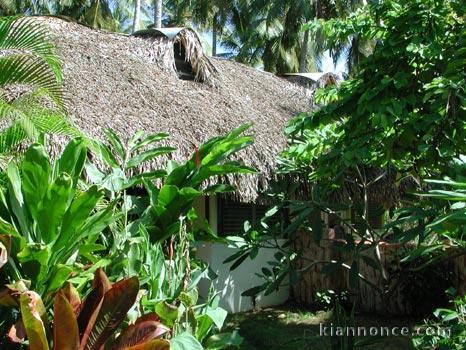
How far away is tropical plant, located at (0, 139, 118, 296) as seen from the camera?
343 centimetres

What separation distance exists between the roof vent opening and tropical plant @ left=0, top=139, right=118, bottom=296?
539cm

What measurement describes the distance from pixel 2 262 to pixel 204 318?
1407mm

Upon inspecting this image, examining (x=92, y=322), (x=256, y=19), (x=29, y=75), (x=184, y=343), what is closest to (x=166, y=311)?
(x=184, y=343)

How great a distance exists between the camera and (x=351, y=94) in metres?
4.44

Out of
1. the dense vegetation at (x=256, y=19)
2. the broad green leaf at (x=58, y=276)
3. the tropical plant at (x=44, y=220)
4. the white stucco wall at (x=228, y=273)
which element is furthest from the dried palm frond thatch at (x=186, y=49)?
the dense vegetation at (x=256, y=19)

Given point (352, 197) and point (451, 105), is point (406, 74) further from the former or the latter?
point (352, 197)

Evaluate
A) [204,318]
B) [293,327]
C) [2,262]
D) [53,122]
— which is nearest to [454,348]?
[204,318]

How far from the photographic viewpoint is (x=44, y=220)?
3.54 meters

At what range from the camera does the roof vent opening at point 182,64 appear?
28.9 feet

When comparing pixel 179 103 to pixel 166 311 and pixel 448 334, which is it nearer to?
pixel 166 311

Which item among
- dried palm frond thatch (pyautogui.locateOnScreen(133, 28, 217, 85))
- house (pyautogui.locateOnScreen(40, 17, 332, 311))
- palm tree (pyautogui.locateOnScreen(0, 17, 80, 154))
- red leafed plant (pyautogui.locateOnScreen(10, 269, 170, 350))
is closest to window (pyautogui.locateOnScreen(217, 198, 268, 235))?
house (pyautogui.locateOnScreen(40, 17, 332, 311))

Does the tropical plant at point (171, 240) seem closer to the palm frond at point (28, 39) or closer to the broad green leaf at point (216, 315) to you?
the broad green leaf at point (216, 315)

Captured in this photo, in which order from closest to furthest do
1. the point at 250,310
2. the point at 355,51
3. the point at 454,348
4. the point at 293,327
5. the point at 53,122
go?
1. the point at 454,348
2. the point at 53,122
3. the point at 293,327
4. the point at 250,310
5. the point at 355,51

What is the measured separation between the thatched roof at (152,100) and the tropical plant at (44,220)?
7.54 feet
